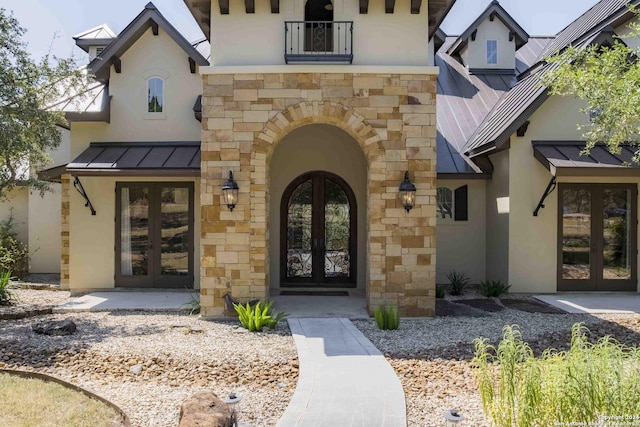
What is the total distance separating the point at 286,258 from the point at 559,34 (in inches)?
517

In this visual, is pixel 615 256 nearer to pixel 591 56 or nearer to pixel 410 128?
pixel 591 56

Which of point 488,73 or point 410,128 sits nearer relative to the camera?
point 410,128

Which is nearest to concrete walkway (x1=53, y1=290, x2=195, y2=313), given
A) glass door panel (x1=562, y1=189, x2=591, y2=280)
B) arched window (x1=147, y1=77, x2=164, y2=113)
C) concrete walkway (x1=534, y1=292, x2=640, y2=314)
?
arched window (x1=147, y1=77, x2=164, y2=113)

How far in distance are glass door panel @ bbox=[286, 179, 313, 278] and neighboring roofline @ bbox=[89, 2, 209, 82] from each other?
4.10m

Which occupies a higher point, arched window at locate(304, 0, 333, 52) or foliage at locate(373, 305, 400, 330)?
arched window at locate(304, 0, 333, 52)

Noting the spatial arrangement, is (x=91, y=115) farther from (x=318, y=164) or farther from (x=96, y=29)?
(x=96, y=29)

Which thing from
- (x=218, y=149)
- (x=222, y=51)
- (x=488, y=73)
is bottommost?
(x=218, y=149)

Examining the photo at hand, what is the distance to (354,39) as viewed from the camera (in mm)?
9195

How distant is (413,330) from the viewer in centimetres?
819

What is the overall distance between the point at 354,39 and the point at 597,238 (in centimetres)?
781

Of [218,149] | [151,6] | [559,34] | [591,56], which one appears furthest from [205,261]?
[559,34]

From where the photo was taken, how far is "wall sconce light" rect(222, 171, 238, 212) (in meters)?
8.82

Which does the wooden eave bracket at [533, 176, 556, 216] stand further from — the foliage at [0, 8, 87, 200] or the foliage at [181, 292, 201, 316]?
the foliage at [0, 8, 87, 200]

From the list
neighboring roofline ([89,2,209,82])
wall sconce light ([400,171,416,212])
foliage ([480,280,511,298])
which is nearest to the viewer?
wall sconce light ([400,171,416,212])
